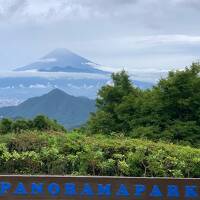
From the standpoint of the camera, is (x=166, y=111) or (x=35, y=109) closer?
(x=166, y=111)

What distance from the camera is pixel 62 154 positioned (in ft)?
26.9

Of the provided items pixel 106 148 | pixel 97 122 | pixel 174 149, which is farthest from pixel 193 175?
pixel 97 122

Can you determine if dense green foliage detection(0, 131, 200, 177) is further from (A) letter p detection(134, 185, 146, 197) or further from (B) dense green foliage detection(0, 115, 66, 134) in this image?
(B) dense green foliage detection(0, 115, 66, 134)

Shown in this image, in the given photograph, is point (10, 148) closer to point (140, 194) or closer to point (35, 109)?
point (140, 194)

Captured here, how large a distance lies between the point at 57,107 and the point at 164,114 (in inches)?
6379

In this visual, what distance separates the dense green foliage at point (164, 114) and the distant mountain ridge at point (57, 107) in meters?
141

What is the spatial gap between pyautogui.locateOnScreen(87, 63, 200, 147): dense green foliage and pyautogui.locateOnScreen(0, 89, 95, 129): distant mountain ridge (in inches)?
5557

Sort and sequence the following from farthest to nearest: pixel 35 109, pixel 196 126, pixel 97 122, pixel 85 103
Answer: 1. pixel 85 103
2. pixel 35 109
3. pixel 97 122
4. pixel 196 126

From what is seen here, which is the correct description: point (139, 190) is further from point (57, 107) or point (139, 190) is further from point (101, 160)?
point (57, 107)

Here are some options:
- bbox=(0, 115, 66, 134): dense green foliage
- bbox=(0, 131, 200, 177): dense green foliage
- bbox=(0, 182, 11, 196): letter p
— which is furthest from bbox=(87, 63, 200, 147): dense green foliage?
bbox=(0, 182, 11, 196): letter p

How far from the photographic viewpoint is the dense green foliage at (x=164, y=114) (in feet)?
55.3

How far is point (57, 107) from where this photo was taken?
588 ft

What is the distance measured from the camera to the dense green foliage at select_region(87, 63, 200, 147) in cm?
1684

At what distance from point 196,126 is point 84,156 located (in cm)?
969
